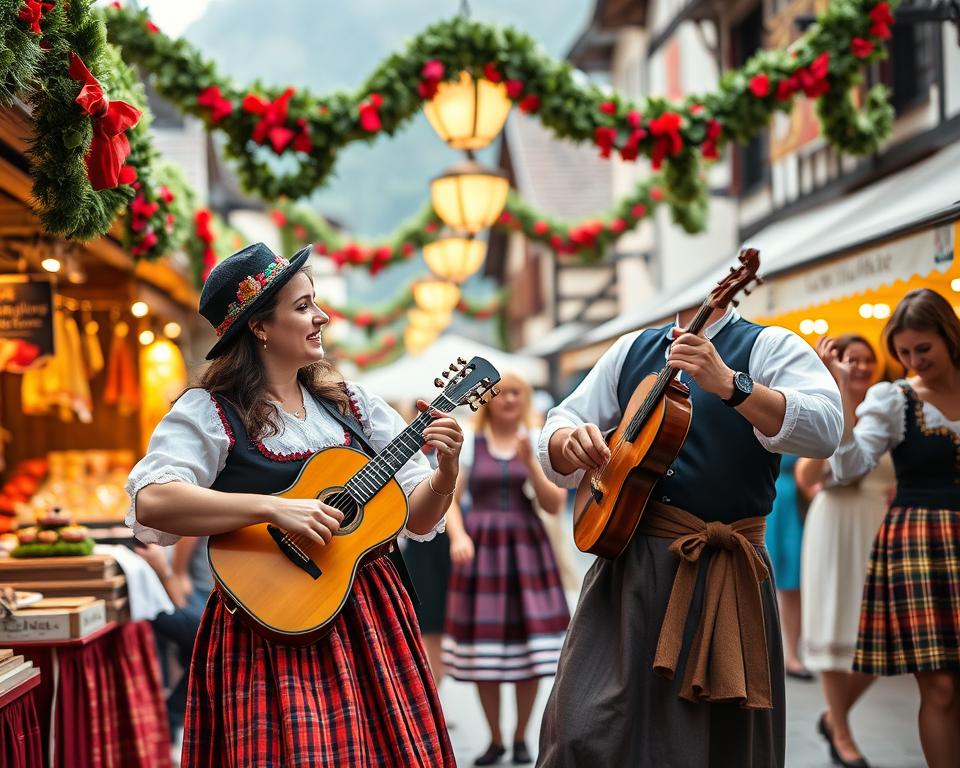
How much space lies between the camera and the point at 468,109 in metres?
7.15

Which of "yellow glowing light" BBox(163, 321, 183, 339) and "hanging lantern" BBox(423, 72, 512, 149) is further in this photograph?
"yellow glowing light" BBox(163, 321, 183, 339)

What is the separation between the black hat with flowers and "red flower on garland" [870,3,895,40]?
190 inches

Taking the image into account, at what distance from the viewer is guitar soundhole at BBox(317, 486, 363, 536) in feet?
9.82

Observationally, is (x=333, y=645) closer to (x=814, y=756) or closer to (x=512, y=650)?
(x=512, y=650)

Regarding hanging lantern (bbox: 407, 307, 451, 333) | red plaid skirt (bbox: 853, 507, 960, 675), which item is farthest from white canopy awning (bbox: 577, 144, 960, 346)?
hanging lantern (bbox: 407, 307, 451, 333)

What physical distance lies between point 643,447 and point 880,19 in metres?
4.63

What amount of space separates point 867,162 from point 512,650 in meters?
5.49

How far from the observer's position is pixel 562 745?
3211mm

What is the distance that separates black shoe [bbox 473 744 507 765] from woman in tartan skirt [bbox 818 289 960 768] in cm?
205

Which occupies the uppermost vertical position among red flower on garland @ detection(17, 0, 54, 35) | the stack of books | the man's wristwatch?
red flower on garland @ detection(17, 0, 54, 35)

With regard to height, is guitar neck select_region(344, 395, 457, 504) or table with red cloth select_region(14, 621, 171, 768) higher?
guitar neck select_region(344, 395, 457, 504)

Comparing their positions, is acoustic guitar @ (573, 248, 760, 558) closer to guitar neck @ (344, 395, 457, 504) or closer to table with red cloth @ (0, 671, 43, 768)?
guitar neck @ (344, 395, 457, 504)

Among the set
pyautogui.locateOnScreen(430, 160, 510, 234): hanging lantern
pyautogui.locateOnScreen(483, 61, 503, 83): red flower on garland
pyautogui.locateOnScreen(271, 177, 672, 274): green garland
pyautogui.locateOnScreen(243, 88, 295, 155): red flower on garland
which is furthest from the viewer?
pyautogui.locateOnScreen(271, 177, 672, 274): green garland

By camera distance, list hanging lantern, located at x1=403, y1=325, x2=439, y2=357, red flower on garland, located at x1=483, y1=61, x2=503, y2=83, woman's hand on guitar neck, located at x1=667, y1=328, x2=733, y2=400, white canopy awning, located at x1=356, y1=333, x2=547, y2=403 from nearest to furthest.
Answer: woman's hand on guitar neck, located at x1=667, y1=328, x2=733, y2=400
red flower on garland, located at x1=483, y1=61, x2=503, y2=83
white canopy awning, located at x1=356, y1=333, x2=547, y2=403
hanging lantern, located at x1=403, y1=325, x2=439, y2=357
